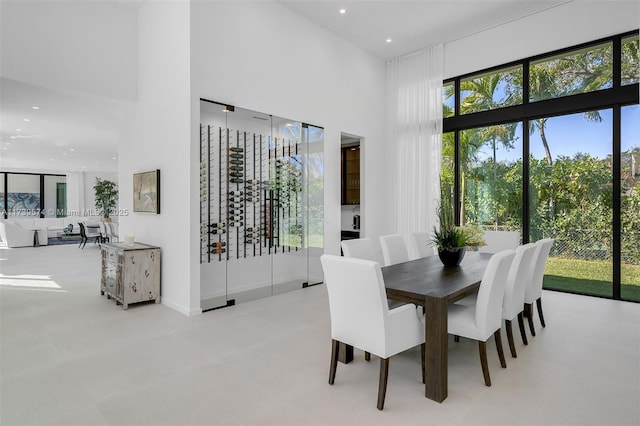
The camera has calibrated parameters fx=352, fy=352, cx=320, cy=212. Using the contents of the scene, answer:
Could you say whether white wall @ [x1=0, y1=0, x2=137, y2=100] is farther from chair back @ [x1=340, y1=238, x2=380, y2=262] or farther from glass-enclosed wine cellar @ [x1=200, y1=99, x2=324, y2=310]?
chair back @ [x1=340, y1=238, x2=380, y2=262]

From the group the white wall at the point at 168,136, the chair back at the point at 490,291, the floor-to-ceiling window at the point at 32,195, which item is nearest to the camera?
the chair back at the point at 490,291

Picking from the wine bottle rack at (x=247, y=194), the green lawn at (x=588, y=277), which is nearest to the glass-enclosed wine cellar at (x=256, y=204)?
the wine bottle rack at (x=247, y=194)

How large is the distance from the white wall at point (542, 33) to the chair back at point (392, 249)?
11.9 feet

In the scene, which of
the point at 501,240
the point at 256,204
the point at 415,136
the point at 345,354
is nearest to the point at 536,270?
the point at 501,240

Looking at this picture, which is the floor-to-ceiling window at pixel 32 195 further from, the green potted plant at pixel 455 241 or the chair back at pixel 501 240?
the chair back at pixel 501 240

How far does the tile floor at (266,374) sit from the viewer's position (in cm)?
211

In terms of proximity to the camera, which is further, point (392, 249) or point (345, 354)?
point (392, 249)

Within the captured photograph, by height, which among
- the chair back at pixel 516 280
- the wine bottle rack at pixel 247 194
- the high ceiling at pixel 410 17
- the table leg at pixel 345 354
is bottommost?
the table leg at pixel 345 354

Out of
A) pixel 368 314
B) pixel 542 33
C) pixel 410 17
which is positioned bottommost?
pixel 368 314

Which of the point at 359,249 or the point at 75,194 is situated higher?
the point at 75,194

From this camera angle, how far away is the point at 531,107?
5309 millimetres

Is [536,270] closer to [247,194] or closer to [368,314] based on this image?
[368,314]

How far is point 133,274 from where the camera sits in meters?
4.25

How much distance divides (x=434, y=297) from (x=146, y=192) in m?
4.02
